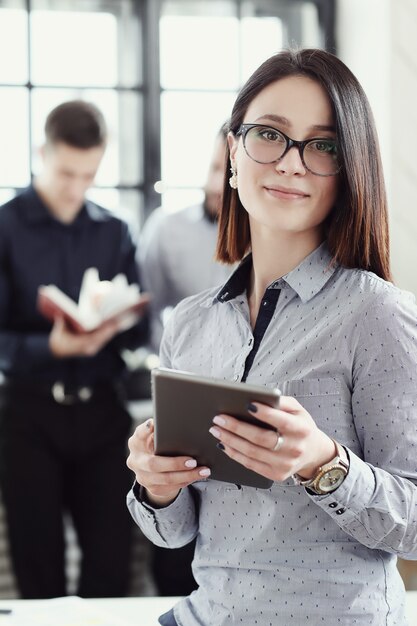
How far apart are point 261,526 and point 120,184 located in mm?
2730

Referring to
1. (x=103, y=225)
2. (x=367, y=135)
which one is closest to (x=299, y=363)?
(x=367, y=135)

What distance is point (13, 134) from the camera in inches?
148

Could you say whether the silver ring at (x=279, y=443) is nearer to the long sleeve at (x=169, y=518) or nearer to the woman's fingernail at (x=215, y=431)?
the woman's fingernail at (x=215, y=431)

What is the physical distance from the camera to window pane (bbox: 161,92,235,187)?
3.91 metres

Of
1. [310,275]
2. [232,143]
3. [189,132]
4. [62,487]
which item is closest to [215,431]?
[310,275]

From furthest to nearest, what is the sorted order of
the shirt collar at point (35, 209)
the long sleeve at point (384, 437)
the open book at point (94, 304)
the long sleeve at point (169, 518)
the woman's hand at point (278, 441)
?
the shirt collar at point (35, 209) < the open book at point (94, 304) < the long sleeve at point (169, 518) < the long sleeve at point (384, 437) < the woman's hand at point (278, 441)

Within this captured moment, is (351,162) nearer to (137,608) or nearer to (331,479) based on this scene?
(331,479)

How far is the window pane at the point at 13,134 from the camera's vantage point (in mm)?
3758

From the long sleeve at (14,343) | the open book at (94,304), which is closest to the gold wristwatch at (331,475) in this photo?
the open book at (94,304)

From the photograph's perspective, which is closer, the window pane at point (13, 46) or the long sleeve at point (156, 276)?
the long sleeve at point (156, 276)

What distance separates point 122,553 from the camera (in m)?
3.13

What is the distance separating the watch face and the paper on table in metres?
0.55

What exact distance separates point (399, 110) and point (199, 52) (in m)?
0.94

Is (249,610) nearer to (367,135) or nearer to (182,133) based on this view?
(367,135)
